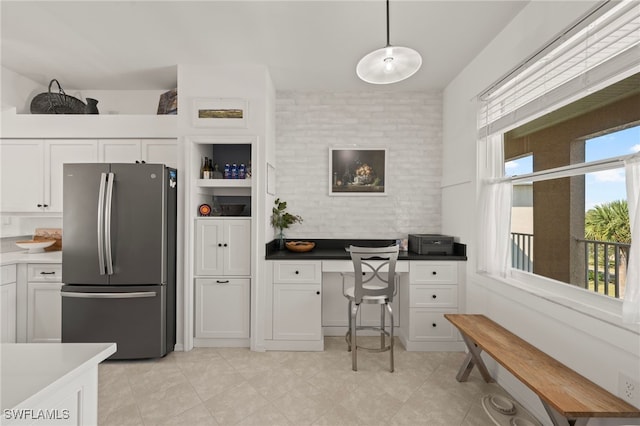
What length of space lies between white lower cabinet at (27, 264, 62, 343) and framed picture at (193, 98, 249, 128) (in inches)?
81.4

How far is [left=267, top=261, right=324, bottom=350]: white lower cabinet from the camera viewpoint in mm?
3047

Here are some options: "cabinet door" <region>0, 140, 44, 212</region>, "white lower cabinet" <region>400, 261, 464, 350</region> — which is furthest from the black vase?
"white lower cabinet" <region>400, 261, 464, 350</region>

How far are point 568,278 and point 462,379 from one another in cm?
115

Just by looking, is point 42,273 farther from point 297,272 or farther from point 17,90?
point 297,272

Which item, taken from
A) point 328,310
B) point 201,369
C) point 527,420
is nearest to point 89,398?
point 201,369

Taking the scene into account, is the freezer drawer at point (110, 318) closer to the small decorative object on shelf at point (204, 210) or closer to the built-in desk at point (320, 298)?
the small decorative object on shelf at point (204, 210)

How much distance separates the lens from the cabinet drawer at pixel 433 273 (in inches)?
120

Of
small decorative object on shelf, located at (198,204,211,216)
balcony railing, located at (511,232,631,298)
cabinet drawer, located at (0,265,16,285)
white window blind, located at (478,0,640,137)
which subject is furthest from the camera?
small decorative object on shelf, located at (198,204,211,216)

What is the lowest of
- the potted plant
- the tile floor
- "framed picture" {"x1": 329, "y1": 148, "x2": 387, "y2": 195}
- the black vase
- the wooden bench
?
the tile floor

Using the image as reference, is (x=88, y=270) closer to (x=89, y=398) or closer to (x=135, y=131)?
(x=135, y=131)

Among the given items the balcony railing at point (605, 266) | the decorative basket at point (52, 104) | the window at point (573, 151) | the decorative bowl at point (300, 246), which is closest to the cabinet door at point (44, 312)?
the decorative basket at point (52, 104)

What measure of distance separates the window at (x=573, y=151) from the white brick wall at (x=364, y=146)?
108 centimetres

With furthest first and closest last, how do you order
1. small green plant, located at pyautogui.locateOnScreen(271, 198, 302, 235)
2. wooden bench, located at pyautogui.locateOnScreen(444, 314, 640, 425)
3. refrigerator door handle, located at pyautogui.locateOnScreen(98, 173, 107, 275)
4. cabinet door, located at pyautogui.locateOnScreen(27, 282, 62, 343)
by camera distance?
small green plant, located at pyautogui.locateOnScreen(271, 198, 302, 235), cabinet door, located at pyautogui.locateOnScreen(27, 282, 62, 343), refrigerator door handle, located at pyautogui.locateOnScreen(98, 173, 107, 275), wooden bench, located at pyautogui.locateOnScreen(444, 314, 640, 425)

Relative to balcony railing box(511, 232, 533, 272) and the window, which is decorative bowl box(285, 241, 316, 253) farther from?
balcony railing box(511, 232, 533, 272)
